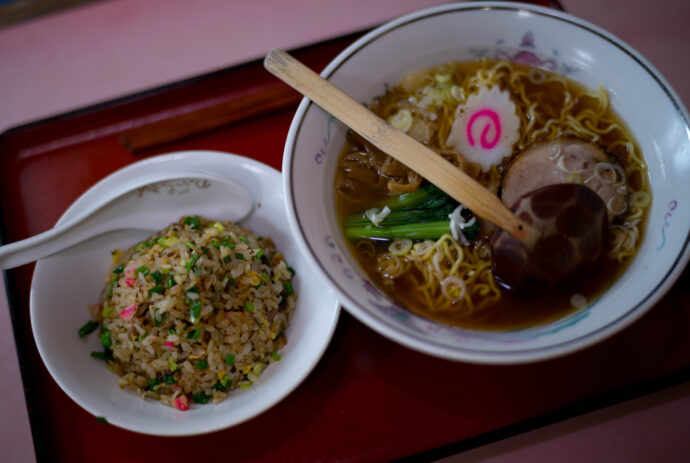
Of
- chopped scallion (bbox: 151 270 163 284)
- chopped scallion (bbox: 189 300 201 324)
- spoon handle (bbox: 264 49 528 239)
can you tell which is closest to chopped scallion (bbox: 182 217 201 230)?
chopped scallion (bbox: 151 270 163 284)

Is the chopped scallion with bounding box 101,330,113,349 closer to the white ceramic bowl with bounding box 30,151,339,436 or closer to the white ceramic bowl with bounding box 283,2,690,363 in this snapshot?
the white ceramic bowl with bounding box 30,151,339,436

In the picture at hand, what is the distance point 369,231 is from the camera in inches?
75.5

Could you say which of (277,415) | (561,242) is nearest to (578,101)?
(561,242)

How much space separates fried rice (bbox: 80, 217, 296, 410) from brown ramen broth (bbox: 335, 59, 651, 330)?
42cm

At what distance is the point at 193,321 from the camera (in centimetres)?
173

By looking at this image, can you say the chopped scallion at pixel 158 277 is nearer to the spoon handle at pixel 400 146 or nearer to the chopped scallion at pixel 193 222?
the chopped scallion at pixel 193 222

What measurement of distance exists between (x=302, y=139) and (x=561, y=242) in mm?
939

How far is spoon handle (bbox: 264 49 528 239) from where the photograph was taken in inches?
64.0

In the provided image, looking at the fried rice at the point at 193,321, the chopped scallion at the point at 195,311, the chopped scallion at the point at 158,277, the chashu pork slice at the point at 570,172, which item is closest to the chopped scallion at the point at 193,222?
the fried rice at the point at 193,321

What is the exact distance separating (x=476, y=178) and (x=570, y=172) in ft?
1.16

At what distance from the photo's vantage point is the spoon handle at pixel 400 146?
1625 millimetres

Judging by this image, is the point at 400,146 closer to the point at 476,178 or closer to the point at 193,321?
the point at 476,178

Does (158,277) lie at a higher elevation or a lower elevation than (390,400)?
higher

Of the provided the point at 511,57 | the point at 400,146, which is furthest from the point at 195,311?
the point at 511,57
